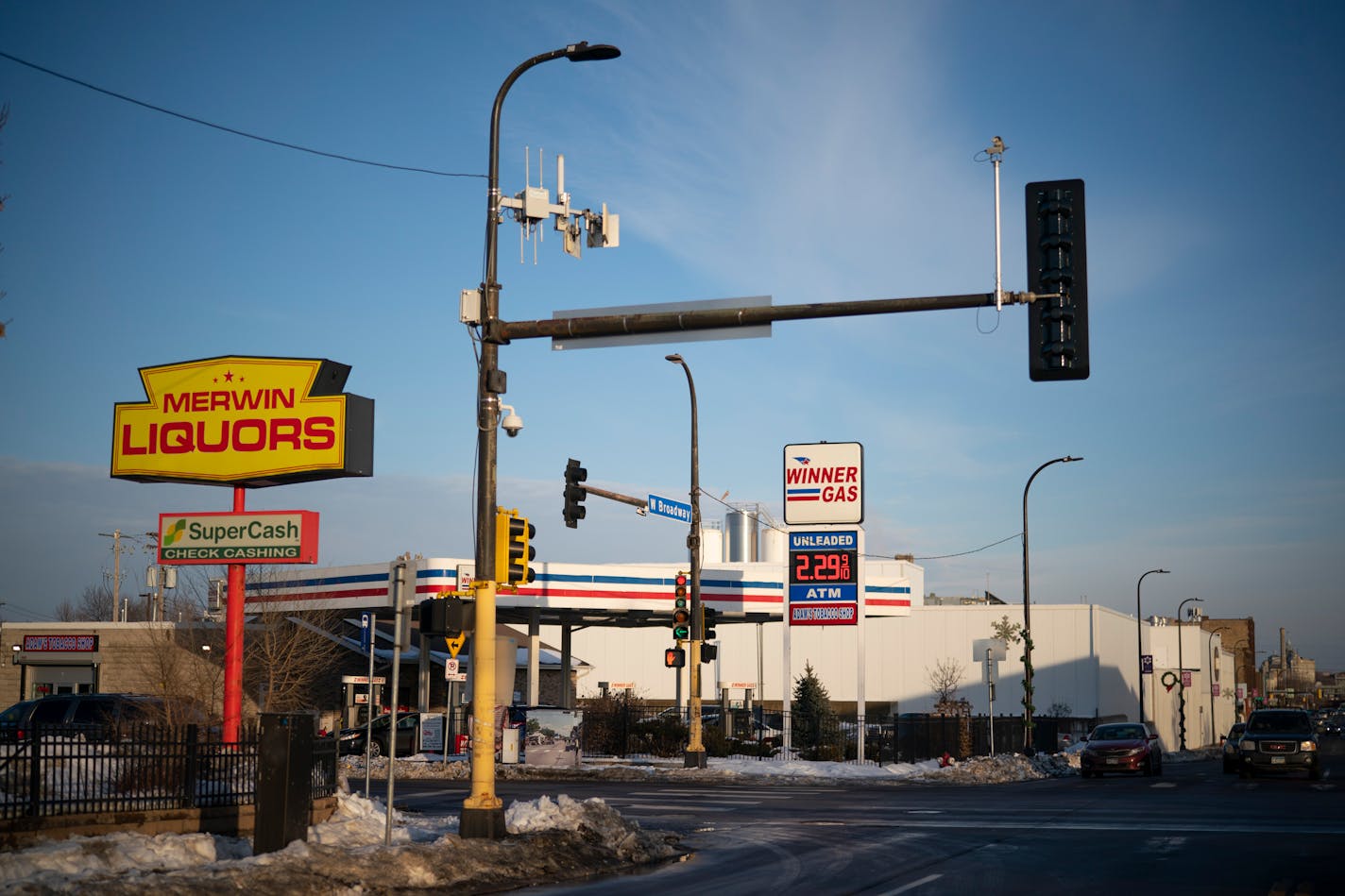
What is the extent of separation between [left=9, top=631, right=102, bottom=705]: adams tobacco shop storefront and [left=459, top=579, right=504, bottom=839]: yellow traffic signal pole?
41.3m

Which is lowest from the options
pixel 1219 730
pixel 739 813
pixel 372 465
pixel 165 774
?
pixel 1219 730

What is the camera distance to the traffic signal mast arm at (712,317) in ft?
51.4

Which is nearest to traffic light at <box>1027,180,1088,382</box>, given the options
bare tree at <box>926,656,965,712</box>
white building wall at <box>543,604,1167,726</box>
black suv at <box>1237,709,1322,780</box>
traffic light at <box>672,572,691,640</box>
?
traffic light at <box>672,572,691,640</box>

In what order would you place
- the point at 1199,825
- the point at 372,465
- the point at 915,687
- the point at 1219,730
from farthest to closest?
the point at 1219,730 → the point at 915,687 → the point at 372,465 → the point at 1199,825

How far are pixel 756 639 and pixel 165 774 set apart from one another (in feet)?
247

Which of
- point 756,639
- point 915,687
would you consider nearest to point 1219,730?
point 915,687

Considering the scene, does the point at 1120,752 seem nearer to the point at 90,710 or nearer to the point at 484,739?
the point at 484,739

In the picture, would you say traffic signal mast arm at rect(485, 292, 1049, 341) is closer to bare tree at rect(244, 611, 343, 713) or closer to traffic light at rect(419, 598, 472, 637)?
traffic light at rect(419, 598, 472, 637)

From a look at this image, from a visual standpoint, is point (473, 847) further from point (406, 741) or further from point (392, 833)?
point (406, 741)

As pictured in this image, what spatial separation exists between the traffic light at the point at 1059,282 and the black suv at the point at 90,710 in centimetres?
1744

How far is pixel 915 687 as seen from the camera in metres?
90.6

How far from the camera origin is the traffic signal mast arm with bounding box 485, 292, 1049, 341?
15.7m

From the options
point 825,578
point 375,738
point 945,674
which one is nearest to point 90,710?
point 375,738

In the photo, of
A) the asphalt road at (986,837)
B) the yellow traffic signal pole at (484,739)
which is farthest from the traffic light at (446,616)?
the asphalt road at (986,837)
